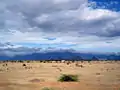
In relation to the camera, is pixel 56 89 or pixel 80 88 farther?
pixel 80 88

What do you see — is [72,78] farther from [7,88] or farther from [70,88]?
[7,88]

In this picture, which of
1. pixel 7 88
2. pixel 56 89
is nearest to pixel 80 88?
pixel 56 89

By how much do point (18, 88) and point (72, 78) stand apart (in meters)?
7.48

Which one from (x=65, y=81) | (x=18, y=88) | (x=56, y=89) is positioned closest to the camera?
(x=56, y=89)

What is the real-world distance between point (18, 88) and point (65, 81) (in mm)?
6174

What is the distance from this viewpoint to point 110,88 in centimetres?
2291

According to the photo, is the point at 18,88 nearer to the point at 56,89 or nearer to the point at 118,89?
the point at 56,89

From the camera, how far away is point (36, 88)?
22.5m

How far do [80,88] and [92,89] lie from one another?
1.12m

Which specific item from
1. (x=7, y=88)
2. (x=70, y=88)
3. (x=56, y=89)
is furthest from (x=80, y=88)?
(x=7, y=88)

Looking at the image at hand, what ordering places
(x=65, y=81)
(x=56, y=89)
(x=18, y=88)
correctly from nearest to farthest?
1. (x=56, y=89)
2. (x=18, y=88)
3. (x=65, y=81)

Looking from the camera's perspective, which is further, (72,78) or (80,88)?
(72,78)

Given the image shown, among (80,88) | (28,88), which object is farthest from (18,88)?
(80,88)

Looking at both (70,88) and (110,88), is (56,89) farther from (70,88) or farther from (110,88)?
(110,88)
